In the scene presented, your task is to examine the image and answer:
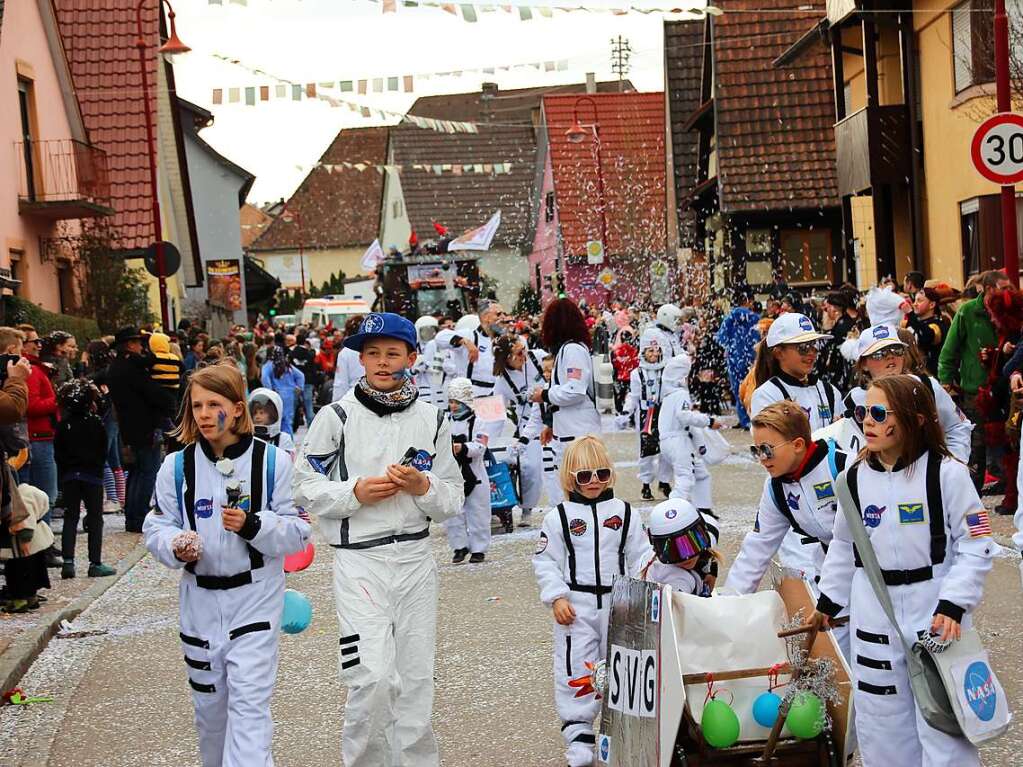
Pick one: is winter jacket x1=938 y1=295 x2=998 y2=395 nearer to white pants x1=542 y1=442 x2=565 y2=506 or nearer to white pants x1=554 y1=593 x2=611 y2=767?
white pants x1=542 y1=442 x2=565 y2=506

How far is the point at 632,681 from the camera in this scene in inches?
217

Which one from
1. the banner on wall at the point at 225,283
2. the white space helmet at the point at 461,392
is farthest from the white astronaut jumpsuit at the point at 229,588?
the banner on wall at the point at 225,283

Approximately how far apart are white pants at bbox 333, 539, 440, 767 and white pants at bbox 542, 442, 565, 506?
6.79 m

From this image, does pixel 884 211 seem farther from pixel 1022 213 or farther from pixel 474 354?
pixel 474 354

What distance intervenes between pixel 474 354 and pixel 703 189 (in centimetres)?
2676

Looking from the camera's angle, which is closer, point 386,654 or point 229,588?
point 229,588

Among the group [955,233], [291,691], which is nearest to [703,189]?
[955,233]

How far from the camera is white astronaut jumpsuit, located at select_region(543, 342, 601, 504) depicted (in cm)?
1223

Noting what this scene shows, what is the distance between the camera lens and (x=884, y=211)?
28547 mm

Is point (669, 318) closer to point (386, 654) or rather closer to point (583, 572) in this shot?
point (583, 572)

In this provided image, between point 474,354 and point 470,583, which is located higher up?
point 474,354

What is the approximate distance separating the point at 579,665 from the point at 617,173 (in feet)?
164

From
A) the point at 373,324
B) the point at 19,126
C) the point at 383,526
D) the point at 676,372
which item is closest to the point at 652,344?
the point at 676,372

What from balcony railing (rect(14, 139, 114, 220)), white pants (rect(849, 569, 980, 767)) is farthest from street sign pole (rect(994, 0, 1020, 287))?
balcony railing (rect(14, 139, 114, 220))
